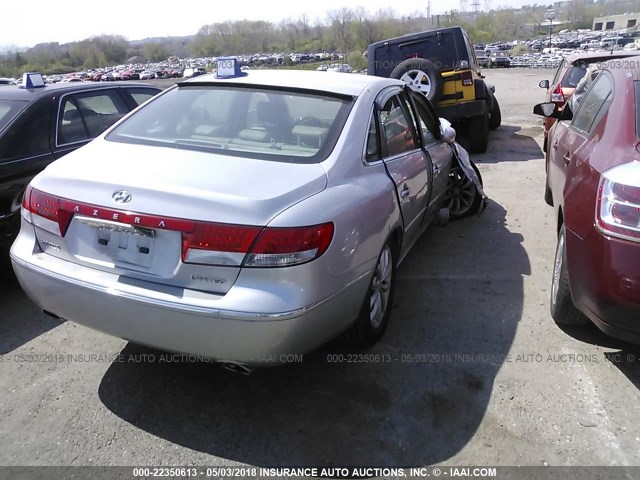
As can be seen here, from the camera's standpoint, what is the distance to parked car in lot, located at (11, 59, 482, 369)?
2.26m

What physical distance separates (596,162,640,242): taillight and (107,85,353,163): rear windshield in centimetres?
137

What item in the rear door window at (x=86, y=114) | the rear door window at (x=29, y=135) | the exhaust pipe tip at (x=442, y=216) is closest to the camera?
the rear door window at (x=29, y=135)

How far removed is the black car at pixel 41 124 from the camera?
388cm

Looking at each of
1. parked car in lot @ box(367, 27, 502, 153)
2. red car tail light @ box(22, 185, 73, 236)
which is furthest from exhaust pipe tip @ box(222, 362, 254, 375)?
parked car in lot @ box(367, 27, 502, 153)

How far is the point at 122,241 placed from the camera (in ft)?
7.93

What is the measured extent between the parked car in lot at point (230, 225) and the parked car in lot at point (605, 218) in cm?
102

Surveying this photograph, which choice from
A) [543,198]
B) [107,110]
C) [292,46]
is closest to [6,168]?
[107,110]

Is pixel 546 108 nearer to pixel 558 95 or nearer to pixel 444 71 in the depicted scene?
pixel 444 71

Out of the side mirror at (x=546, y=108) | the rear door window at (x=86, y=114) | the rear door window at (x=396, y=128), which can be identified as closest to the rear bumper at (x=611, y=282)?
the rear door window at (x=396, y=128)

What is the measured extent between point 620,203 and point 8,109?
4364 mm

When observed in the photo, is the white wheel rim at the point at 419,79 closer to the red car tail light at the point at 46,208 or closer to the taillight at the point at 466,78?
the taillight at the point at 466,78

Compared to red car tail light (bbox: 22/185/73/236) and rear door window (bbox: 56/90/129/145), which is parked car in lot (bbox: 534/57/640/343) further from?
rear door window (bbox: 56/90/129/145)

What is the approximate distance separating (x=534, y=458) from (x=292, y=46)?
137 m

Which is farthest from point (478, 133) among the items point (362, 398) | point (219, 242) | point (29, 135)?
point (219, 242)
